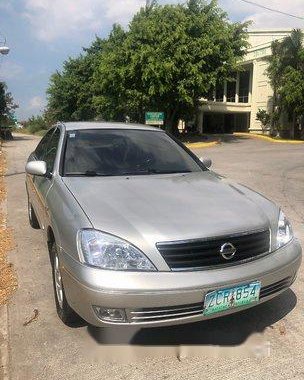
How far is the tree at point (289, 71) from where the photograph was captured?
28531mm

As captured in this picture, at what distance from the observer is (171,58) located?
82.6 ft

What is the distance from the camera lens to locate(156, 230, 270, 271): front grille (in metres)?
2.76

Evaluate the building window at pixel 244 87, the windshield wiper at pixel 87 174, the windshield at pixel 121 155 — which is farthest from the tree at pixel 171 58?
the windshield wiper at pixel 87 174

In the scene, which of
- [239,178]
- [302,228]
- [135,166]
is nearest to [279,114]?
[239,178]

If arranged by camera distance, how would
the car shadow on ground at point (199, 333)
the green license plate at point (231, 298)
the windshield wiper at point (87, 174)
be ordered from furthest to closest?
the windshield wiper at point (87, 174)
the car shadow on ground at point (199, 333)
the green license plate at point (231, 298)

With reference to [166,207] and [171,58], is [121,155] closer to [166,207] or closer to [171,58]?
[166,207]

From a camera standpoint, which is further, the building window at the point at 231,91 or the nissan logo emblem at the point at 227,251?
the building window at the point at 231,91

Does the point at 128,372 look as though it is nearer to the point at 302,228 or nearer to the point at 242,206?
the point at 242,206

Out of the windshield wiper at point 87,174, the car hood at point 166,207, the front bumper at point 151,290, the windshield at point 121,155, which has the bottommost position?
A: the front bumper at point 151,290

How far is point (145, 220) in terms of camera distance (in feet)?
9.54

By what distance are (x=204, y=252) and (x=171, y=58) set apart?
78.3 ft

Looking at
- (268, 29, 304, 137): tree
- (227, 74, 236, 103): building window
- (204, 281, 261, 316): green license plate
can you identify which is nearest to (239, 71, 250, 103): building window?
(227, 74, 236, 103): building window

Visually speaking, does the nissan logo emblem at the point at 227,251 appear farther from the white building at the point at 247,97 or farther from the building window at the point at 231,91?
the building window at the point at 231,91

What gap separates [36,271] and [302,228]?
3.84 metres
